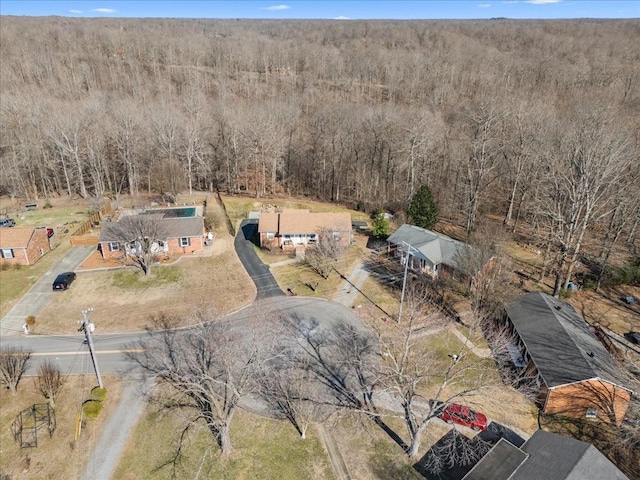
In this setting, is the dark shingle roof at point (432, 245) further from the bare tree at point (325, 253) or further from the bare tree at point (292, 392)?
the bare tree at point (292, 392)

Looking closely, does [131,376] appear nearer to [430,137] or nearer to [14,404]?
[14,404]

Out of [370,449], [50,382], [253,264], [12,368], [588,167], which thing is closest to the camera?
[370,449]

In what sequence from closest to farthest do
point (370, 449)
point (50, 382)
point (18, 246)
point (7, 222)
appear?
point (370, 449) → point (50, 382) → point (18, 246) → point (7, 222)

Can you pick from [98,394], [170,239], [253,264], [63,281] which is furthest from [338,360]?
[63,281]

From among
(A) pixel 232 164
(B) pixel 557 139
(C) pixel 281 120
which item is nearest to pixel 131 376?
(B) pixel 557 139

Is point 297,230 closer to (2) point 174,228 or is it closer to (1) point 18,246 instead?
(2) point 174,228
